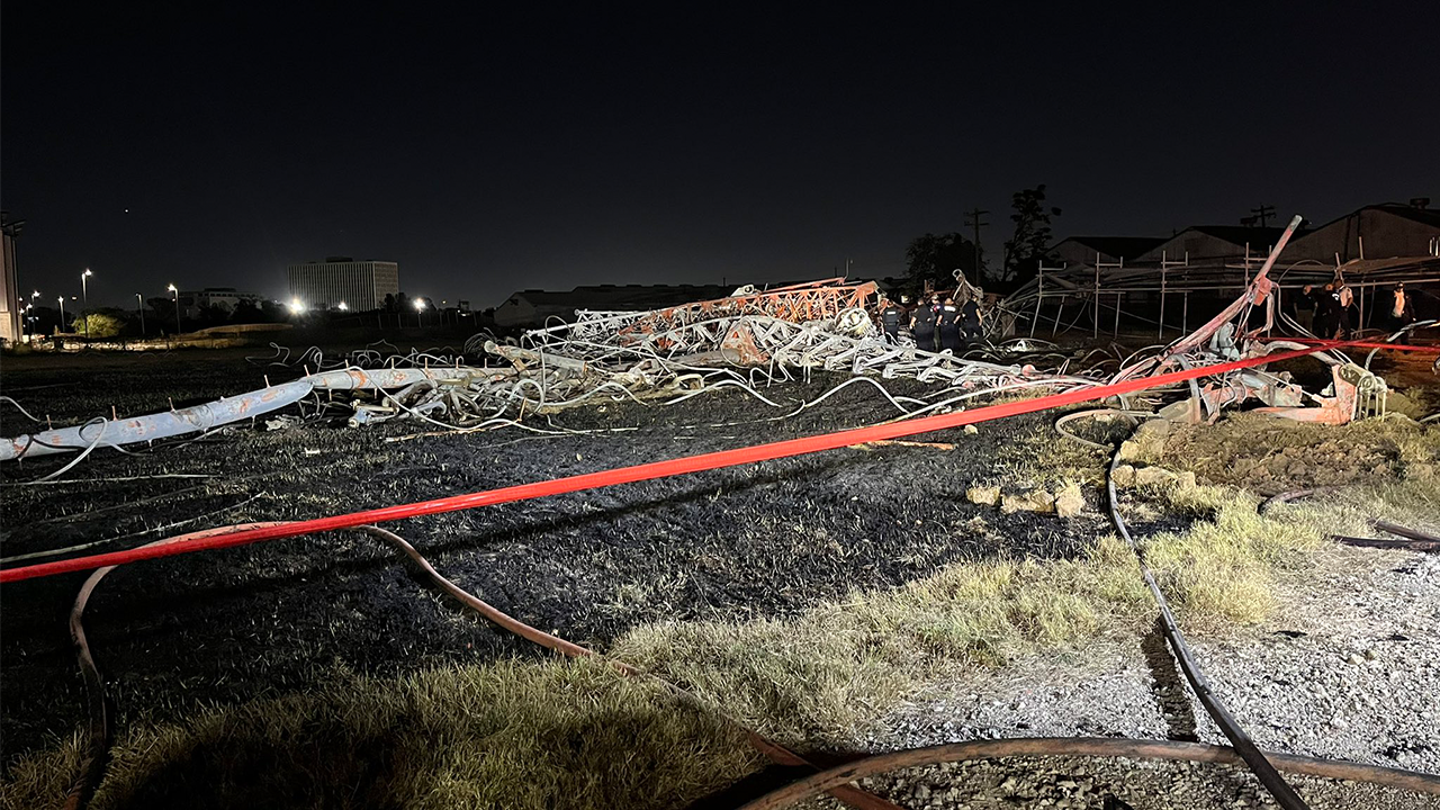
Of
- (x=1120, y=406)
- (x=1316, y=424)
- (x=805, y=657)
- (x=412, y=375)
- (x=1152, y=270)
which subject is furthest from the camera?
(x=1152, y=270)

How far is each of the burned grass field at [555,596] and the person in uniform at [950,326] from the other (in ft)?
25.7

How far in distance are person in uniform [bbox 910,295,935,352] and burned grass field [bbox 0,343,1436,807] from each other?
7.75 meters

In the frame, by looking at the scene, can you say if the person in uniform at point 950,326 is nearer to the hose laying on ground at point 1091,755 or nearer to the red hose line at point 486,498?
the red hose line at point 486,498

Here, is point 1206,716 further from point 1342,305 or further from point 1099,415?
point 1342,305

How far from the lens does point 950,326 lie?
14891 millimetres

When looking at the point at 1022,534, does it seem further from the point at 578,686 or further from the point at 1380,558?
the point at 578,686

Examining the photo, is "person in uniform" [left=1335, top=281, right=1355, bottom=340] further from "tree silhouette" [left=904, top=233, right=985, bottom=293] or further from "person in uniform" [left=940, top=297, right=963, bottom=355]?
"tree silhouette" [left=904, top=233, right=985, bottom=293]

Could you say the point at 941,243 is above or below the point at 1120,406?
above

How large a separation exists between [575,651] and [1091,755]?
166 centimetres

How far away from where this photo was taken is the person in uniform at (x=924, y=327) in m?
14.6

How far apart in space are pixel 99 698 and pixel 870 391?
8591 millimetres

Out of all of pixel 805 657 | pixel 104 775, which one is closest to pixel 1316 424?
pixel 805 657

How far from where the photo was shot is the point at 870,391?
33.5 feet

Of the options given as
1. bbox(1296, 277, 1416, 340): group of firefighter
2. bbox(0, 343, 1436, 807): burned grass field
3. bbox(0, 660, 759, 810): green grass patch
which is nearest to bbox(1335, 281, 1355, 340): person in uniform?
bbox(1296, 277, 1416, 340): group of firefighter
